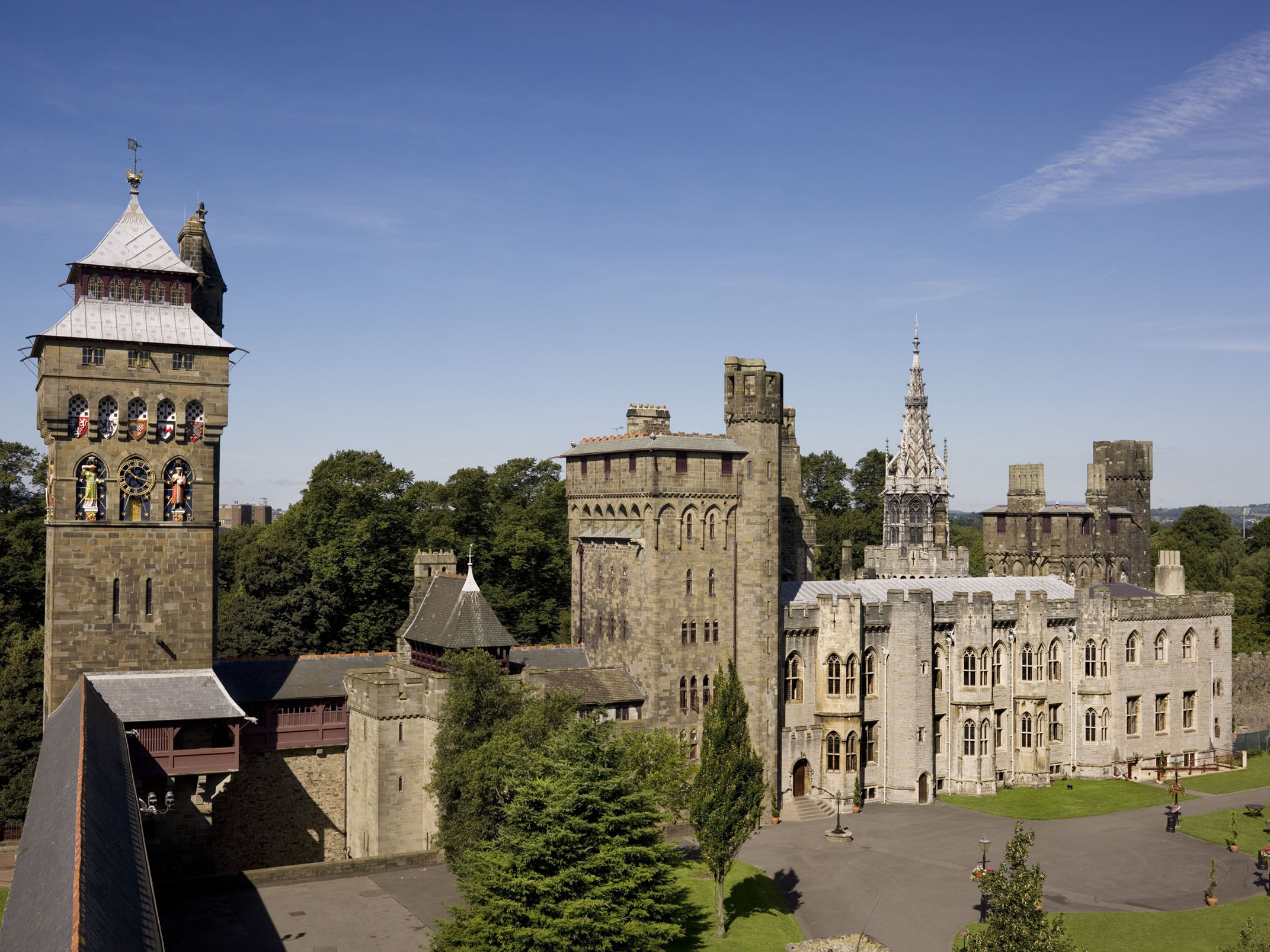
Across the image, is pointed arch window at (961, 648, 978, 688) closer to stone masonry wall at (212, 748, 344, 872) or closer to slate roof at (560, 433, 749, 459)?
slate roof at (560, 433, 749, 459)

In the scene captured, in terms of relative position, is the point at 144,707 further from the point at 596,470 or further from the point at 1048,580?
the point at 1048,580

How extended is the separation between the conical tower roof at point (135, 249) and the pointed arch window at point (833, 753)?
33.5 m

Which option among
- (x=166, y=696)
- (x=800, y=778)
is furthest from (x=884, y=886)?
(x=166, y=696)

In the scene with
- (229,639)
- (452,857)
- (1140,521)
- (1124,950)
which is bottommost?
(1124,950)

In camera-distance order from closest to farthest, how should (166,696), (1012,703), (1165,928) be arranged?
(1165,928) < (166,696) < (1012,703)

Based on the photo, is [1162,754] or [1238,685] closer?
[1162,754]

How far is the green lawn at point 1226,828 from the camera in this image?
4712cm

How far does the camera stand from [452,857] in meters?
36.8

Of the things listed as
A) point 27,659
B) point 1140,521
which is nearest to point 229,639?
point 27,659

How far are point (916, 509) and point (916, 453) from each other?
436 centimetres

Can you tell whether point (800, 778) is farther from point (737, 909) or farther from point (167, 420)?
point (167, 420)

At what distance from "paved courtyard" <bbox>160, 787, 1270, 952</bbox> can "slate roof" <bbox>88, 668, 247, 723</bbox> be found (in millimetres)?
5956

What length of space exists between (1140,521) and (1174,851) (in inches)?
1420

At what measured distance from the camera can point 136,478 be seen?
41812mm
